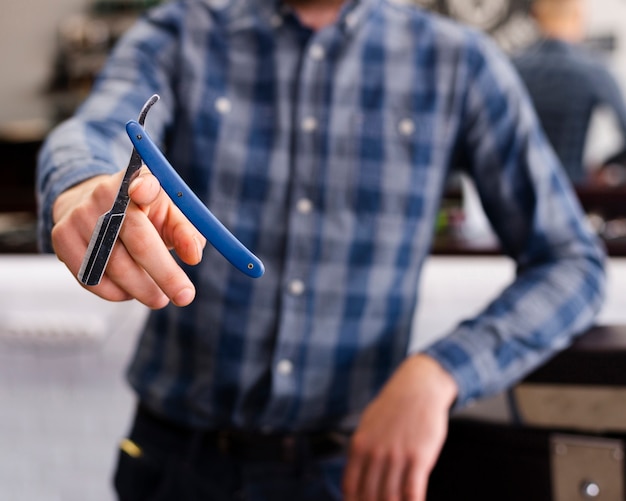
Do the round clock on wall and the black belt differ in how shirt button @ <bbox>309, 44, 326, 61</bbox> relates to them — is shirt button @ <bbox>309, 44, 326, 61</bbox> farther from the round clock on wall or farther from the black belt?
the round clock on wall

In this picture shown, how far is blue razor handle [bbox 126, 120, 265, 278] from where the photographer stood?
1.15 ft

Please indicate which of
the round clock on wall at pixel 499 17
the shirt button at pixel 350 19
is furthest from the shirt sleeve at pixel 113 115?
the round clock on wall at pixel 499 17

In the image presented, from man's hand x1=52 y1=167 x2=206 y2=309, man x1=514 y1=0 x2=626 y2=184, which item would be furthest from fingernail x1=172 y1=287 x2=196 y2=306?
man x1=514 y1=0 x2=626 y2=184

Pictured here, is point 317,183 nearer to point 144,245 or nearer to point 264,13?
point 264,13

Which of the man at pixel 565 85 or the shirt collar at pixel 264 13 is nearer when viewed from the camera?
the shirt collar at pixel 264 13

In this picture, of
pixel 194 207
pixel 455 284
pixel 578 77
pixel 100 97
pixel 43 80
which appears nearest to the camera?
pixel 194 207

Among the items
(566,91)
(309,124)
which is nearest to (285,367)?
(309,124)

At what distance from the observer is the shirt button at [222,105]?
1042 millimetres

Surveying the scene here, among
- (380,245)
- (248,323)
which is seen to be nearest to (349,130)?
(380,245)

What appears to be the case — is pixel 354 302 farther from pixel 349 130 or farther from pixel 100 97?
pixel 100 97

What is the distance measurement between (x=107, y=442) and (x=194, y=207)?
1.39 metres

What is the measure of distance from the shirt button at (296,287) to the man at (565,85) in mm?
2271

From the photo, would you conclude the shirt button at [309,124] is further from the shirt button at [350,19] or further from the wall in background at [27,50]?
the wall in background at [27,50]

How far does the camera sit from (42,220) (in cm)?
65
